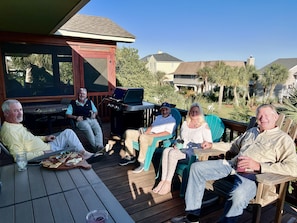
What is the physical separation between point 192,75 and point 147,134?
28.5 meters

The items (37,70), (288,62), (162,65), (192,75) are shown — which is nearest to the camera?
(37,70)

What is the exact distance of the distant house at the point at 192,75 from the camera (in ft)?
88.5

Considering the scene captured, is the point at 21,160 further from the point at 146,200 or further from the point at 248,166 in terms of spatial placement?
the point at 248,166

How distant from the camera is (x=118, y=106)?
398cm

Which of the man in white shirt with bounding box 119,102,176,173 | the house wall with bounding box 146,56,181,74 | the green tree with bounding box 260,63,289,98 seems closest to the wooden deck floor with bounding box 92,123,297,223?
the man in white shirt with bounding box 119,102,176,173

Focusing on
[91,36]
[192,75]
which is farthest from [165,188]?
[192,75]

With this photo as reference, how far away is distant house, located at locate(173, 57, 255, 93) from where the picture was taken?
26984mm

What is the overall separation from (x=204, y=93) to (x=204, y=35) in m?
10.5

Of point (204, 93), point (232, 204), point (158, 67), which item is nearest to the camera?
point (232, 204)

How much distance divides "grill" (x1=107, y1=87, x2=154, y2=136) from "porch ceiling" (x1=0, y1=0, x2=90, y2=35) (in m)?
1.66

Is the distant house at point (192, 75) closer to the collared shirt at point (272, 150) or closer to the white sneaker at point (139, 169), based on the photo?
the white sneaker at point (139, 169)

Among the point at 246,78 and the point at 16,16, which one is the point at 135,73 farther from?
the point at 16,16

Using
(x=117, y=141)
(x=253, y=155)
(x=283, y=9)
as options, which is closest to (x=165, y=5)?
(x=283, y=9)

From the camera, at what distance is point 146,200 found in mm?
2211
